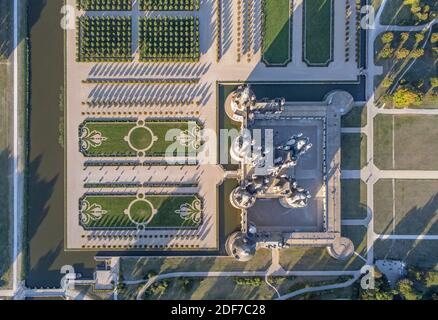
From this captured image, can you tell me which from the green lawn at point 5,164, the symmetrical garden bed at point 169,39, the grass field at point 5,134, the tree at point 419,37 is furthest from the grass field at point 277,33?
the green lawn at point 5,164

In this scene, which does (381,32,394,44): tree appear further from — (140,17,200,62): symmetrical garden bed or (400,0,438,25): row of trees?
(140,17,200,62): symmetrical garden bed

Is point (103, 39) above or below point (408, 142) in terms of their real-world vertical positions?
above

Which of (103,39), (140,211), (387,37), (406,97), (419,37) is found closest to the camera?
(406,97)

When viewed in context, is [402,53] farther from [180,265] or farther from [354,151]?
[180,265]

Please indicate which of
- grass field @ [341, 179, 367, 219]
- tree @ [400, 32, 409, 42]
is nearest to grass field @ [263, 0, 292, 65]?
tree @ [400, 32, 409, 42]

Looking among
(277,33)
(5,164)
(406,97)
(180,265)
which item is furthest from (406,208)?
(5,164)
